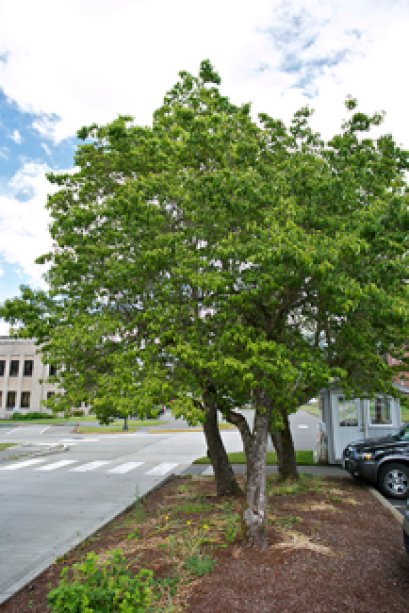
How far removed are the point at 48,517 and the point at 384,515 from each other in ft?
21.1

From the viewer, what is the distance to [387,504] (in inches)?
343

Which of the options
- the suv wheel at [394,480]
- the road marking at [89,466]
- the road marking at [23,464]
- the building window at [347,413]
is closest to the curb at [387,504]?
the suv wheel at [394,480]

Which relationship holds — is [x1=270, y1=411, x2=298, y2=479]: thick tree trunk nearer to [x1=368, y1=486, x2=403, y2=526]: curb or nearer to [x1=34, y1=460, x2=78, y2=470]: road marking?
[x1=368, y1=486, x2=403, y2=526]: curb

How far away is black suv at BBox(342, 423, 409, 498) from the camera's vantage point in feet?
32.7

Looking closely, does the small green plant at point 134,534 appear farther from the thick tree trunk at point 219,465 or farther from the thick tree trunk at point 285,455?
the thick tree trunk at point 285,455

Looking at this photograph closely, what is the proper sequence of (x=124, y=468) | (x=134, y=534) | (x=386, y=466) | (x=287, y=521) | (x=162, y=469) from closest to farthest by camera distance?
1. (x=134, y=534)
2. (x=287, y=521)
3. (x=386, y=466)
4. (x=162, y=469)
5. (x=124, y=468)

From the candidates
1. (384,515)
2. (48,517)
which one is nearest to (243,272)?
(384,515)

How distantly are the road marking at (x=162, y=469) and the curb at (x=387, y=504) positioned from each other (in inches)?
253

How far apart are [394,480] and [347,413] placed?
13.5ft

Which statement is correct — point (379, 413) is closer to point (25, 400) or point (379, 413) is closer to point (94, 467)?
point (94, 467)

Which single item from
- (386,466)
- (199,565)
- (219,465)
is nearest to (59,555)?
(199,565)

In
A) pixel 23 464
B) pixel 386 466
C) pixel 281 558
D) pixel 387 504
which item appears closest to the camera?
pixel 281 558

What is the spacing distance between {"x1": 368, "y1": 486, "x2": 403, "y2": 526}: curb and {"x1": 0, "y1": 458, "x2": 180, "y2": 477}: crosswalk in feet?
20.8

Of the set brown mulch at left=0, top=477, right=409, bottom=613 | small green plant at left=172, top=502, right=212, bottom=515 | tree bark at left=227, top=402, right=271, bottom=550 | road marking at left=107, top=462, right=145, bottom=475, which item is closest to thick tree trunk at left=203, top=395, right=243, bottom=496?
brown mulch at left=0, top=477, right=409, bottom=613
